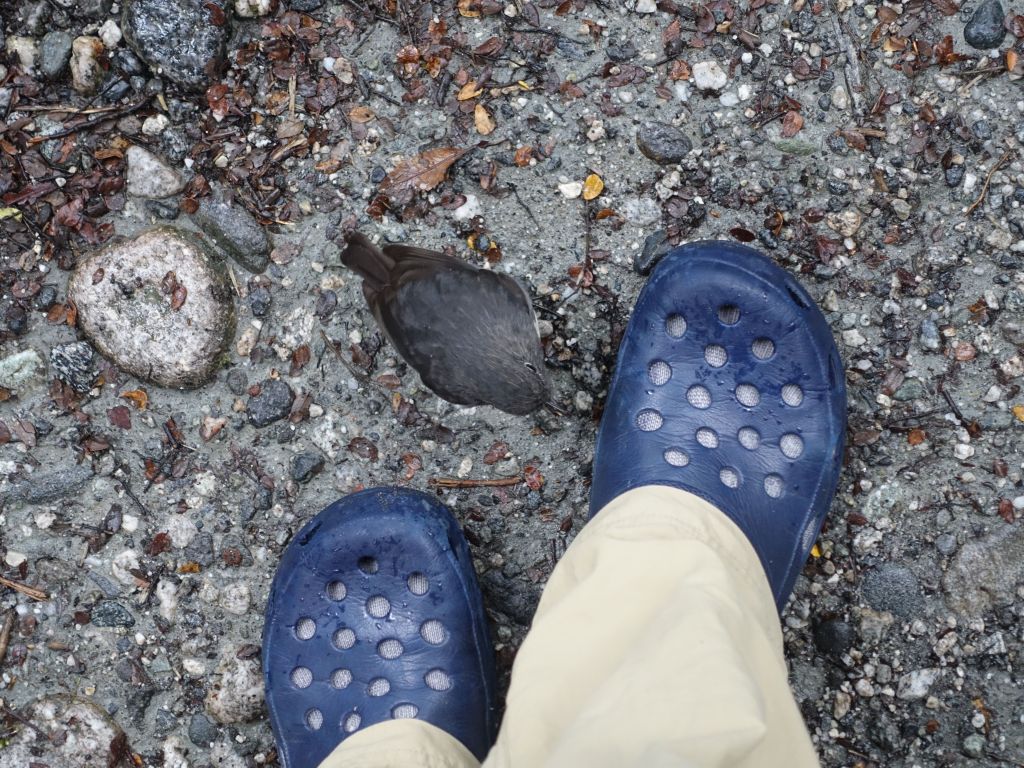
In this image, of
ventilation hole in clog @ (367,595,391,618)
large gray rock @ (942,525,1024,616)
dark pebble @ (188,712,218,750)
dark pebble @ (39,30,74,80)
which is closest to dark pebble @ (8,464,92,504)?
dark pebble @ (188,712,218,750)

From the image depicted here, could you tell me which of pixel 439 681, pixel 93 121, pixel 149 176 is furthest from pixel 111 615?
pixel 93 121

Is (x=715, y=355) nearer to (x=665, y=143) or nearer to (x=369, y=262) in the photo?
(x=665, y=143)

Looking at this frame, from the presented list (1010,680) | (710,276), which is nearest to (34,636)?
(710,276)

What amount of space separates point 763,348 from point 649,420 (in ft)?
1.78

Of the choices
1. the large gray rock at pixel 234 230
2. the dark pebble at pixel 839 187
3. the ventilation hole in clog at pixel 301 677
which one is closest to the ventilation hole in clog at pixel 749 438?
the dark pebble at pixel 839 187

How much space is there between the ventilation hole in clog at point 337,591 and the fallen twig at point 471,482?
586 millimetres

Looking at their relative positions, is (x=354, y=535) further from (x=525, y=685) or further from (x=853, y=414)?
(x=853, y=414)

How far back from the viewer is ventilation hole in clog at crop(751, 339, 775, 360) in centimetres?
350

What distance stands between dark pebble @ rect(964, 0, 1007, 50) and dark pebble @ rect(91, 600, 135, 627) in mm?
4350

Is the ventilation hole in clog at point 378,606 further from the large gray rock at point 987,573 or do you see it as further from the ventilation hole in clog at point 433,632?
the large gray rock at point 987,573

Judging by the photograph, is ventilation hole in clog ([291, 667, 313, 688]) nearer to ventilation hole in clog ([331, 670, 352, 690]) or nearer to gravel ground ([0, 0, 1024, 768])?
ventilation hole in clog ([331, 670, 352, 690])

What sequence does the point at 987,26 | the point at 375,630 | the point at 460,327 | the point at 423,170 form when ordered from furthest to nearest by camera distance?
the point at 423,170 → the point at 375,630 → the point at 987,26 → the point at 460,327

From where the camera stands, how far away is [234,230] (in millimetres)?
3811

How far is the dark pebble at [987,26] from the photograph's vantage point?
11.8ft
